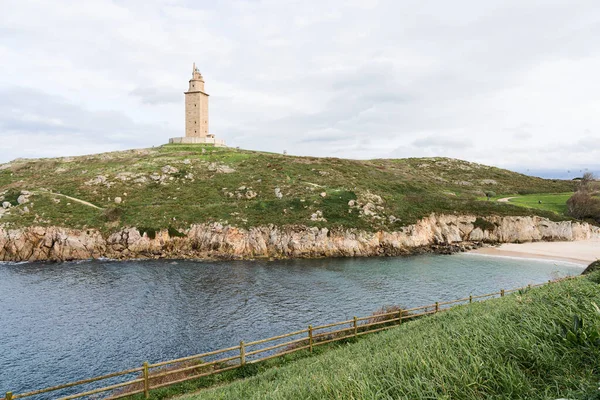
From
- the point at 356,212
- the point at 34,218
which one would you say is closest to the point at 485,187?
the point at 356,212

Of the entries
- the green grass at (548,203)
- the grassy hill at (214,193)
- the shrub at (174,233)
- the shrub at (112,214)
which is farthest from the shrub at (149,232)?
the green grass at (548,203)

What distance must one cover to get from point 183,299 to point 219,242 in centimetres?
2459

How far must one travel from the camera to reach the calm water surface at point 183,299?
2333cm

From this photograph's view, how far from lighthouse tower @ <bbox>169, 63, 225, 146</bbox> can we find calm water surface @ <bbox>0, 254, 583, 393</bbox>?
234 feet

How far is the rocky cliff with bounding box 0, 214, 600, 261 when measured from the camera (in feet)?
185

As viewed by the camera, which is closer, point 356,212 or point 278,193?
point 356,212

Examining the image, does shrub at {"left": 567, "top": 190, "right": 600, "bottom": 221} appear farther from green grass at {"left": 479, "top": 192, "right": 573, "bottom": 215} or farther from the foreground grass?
the foreground grass

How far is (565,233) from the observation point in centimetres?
6875

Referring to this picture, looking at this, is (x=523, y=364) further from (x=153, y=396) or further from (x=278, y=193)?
(x=278, y=193)

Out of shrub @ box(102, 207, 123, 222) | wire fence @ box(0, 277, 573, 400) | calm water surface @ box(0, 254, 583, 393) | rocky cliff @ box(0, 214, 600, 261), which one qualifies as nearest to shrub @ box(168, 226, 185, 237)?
rocky cliff @ box(0, 214, 600, 261)

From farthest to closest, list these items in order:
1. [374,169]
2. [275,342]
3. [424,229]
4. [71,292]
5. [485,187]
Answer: [485,187], [374,169], [424,229], [71,292], [275,342]

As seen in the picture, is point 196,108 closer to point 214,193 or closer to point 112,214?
point 214,193

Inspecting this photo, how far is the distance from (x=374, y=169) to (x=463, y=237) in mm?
37312

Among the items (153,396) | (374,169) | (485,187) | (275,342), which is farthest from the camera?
(485,187)
